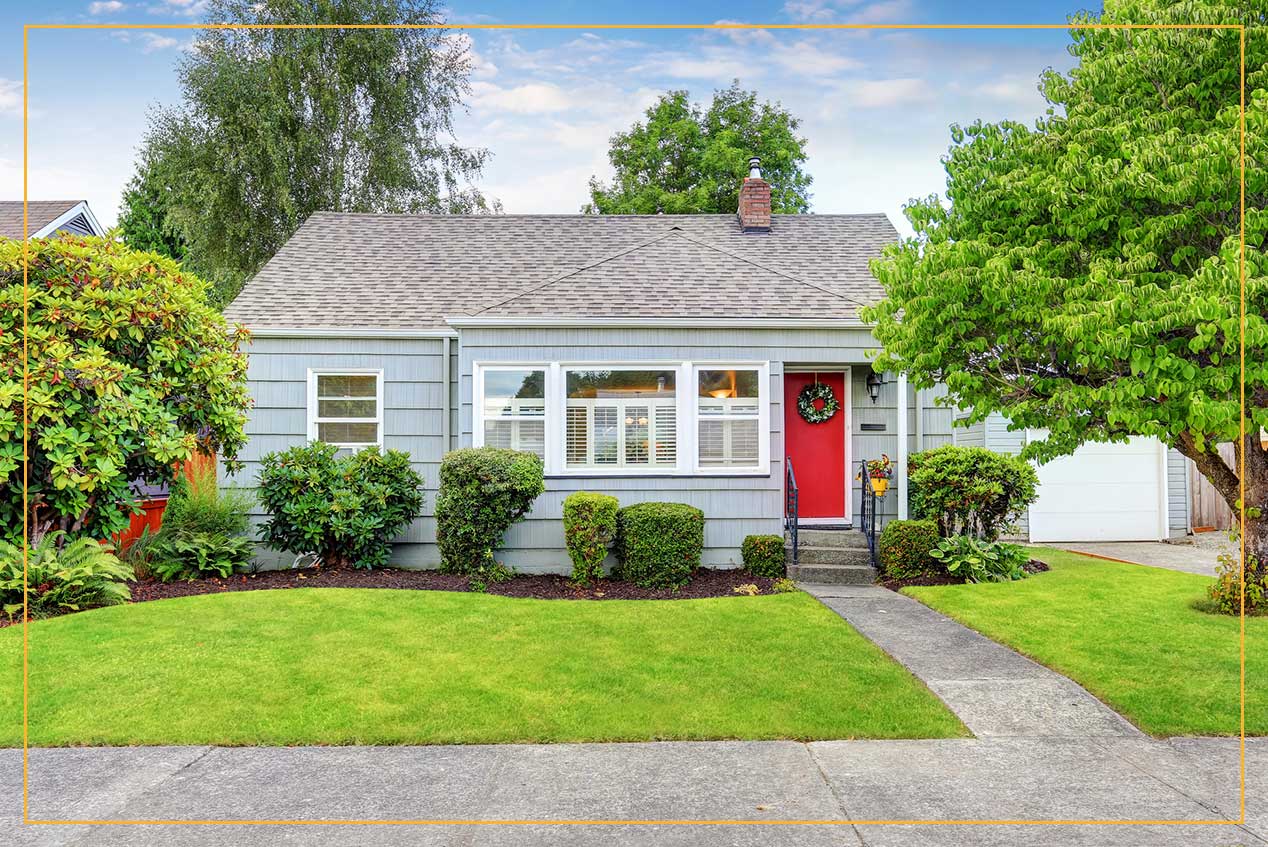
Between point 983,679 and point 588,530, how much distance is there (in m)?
4.50

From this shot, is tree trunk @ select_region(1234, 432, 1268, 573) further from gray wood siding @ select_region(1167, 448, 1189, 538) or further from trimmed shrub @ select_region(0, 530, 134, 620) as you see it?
trimmed shrub @ select_region(0, 530, 134, 620)

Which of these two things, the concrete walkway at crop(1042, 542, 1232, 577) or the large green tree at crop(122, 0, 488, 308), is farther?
the large green tree at crop(122, 0, 488, 308)

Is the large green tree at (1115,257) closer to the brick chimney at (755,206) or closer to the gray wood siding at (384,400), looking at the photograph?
the gray wood siding at (384,400)

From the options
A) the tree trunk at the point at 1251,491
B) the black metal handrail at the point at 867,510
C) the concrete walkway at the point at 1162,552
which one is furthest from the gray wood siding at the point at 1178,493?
the tree trunk at the point at 1251,491

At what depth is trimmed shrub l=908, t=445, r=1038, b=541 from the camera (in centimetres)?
959

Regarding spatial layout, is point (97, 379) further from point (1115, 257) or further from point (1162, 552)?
point (1162, 552)

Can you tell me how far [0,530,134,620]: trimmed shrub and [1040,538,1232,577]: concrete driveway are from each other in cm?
1147

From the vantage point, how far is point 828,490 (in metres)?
11.0

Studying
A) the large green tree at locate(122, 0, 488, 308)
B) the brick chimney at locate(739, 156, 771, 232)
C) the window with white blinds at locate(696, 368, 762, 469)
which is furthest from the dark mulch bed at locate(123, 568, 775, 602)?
the large green tree at locate(122, 0, 488, 308)

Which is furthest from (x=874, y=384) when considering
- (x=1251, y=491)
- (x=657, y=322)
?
(x=1251, y=491)

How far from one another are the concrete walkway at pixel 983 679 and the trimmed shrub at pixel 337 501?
17.0 feet

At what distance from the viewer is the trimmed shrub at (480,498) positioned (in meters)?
9.02

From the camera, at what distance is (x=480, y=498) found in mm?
9109

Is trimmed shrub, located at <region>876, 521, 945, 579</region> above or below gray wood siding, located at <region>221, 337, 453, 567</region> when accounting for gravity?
below
